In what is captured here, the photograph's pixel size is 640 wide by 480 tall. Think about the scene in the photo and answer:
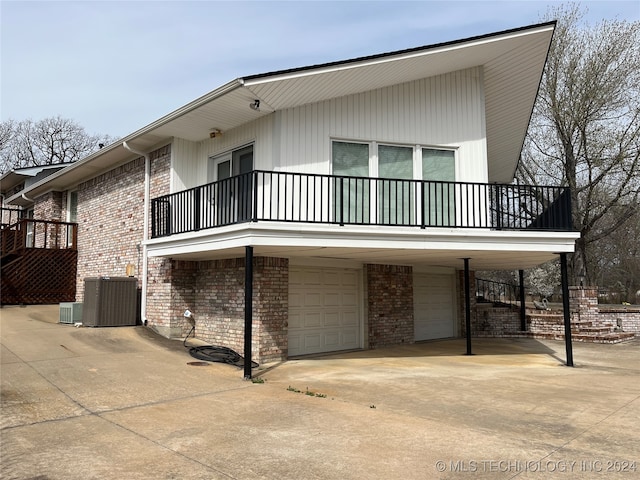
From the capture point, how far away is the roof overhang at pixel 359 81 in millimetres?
9508

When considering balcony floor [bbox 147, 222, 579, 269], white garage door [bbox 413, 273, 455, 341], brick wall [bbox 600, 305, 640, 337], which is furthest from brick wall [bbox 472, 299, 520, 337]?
balcony floor [bbox 147, 222, 579, 269]

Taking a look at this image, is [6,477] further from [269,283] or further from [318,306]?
[318,306]

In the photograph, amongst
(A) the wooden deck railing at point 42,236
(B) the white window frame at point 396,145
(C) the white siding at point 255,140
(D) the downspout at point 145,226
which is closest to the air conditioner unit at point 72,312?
(D) the downspout at point 145,226

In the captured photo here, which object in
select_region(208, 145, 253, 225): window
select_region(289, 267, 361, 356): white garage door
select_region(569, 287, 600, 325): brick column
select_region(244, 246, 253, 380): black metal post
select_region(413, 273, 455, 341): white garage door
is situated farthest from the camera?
select_region(569, 287, 600, 325): brick column

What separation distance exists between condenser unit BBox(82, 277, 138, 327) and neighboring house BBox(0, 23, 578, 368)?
1.18 ft

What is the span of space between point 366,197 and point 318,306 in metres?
2.89

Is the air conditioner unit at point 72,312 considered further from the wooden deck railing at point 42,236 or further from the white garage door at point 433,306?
the white garage door at point 433,306

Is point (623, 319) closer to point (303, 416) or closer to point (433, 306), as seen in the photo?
point (433, 306)

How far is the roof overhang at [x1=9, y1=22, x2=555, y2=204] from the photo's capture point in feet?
31.2

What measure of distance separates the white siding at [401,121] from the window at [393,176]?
0.23 metres

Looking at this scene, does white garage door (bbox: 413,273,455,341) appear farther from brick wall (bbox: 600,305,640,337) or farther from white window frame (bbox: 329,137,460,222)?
brick wall (bbox: 600,305,640,337)

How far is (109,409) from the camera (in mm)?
6305

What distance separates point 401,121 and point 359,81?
1.48 meters

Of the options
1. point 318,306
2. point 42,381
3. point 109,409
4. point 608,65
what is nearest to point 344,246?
point 318,306
